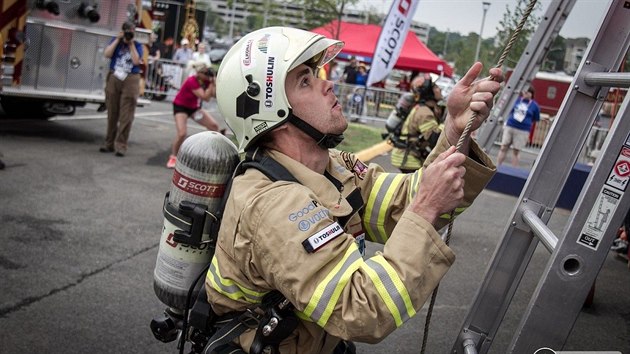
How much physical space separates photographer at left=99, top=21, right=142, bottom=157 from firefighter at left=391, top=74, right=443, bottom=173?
449cm

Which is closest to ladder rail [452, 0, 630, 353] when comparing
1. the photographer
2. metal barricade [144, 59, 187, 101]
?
the photographer

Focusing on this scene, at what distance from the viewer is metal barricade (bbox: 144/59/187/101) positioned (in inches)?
750

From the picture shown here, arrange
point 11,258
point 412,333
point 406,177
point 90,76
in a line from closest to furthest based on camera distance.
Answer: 1. point 406,177
2. point 412,333
3. point 11,258
4. point 90,76

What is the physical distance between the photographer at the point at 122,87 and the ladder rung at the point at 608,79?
8.54 meters

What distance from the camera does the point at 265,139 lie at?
2.48 metres

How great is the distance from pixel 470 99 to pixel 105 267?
3.77 m

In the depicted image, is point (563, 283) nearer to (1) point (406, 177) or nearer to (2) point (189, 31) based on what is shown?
(1) point (406, 177)

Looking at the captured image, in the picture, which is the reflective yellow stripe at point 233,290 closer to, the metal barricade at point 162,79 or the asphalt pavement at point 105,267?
the asphalt pavement at point 105,267

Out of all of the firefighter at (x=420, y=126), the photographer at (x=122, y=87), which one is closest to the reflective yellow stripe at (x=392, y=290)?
the firefighter at (x=420, y=126)

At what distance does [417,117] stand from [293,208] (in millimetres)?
5294

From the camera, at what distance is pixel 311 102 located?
2.43 meters

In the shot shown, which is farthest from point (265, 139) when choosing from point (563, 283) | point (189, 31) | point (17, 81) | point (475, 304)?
point (189, 31)

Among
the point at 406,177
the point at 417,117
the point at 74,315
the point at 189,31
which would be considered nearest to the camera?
the point at 406,177

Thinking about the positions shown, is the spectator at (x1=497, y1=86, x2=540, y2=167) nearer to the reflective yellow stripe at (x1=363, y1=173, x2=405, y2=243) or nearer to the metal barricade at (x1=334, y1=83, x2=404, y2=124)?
the metal barricade at (x1=334, y1=83, x2=404, y2=124)
